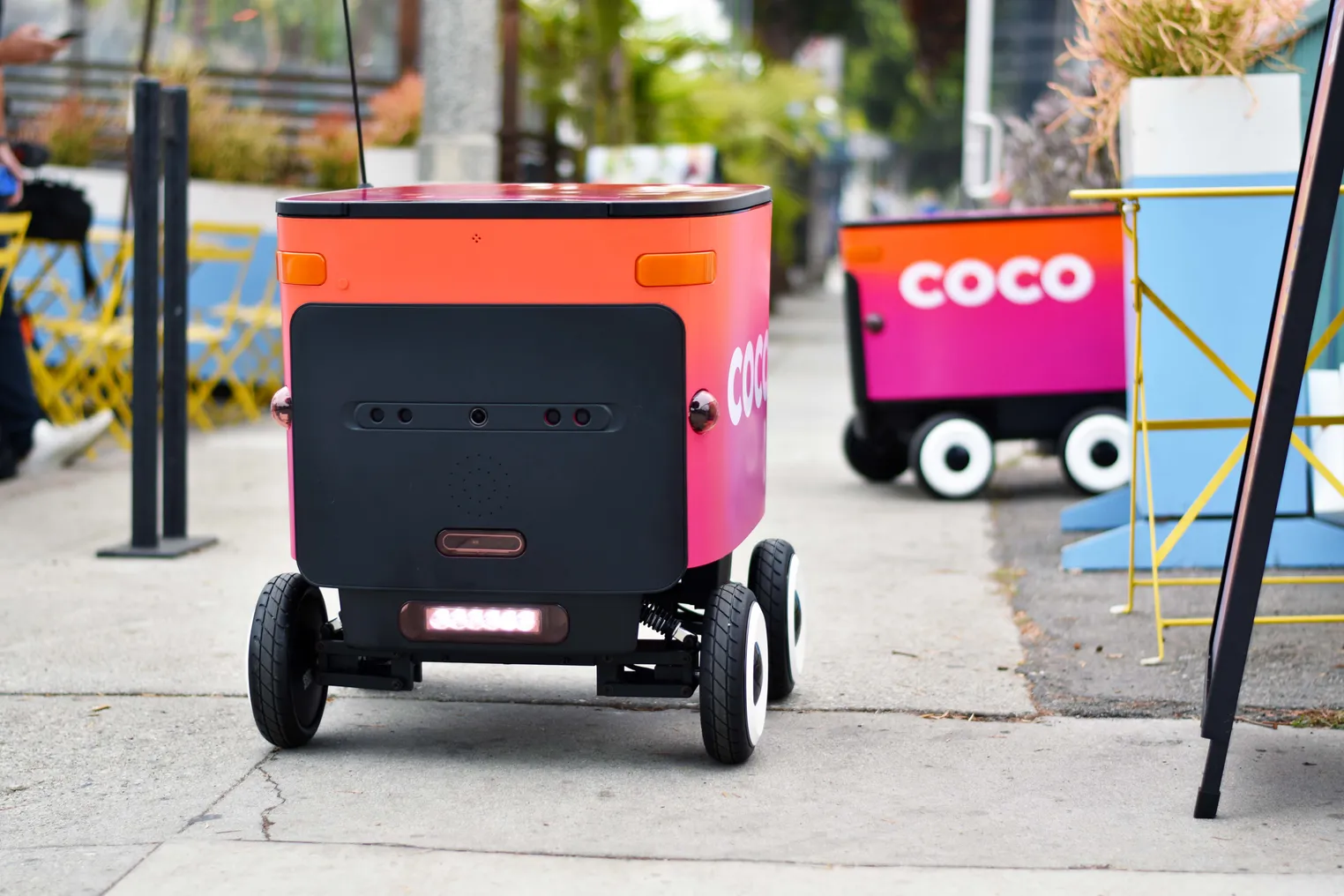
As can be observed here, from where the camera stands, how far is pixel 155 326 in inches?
243

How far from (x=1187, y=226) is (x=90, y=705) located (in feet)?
12.2

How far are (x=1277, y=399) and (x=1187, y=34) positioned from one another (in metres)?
2.68

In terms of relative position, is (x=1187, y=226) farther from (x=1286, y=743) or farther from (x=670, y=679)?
(x=670, y=679)

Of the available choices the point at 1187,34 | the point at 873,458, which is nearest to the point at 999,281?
the point at 873,458

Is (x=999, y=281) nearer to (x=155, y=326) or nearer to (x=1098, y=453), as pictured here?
(x=1098, y=453)

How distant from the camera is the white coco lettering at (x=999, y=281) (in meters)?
7.32

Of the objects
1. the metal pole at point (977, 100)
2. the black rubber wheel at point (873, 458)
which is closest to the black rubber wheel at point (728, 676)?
the black rubber wheel at point (873, 458)

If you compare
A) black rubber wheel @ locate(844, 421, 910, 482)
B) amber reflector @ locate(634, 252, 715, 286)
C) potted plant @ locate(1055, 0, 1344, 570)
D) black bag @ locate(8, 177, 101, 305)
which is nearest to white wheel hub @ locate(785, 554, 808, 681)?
amber reflector @ locate(634, 252, 715, 286)

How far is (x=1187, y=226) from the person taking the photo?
5.73 meters

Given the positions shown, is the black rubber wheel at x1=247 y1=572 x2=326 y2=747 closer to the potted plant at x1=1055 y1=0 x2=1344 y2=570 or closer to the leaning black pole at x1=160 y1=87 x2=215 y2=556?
the leaning black pole at x1=160 y1=87 x2=215 y2=556

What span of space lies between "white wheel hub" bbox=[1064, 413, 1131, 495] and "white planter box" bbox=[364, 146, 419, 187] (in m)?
5.97

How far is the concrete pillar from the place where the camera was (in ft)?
39.5

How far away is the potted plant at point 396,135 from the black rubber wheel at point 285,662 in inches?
319

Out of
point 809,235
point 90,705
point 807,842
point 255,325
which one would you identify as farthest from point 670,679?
point 809,235
